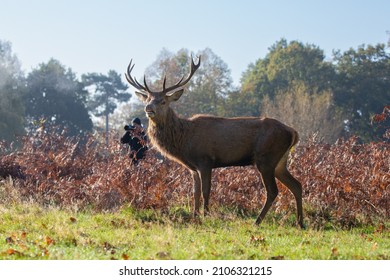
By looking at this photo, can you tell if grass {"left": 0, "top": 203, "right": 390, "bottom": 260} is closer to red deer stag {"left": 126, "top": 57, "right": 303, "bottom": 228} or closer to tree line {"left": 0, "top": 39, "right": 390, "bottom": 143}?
red deer stag {"left": 126, "top": 57, "right": 303, "bottom": 228}

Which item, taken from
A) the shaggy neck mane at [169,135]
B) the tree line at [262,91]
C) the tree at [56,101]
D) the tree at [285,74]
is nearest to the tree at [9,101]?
the tree line at [262,91]

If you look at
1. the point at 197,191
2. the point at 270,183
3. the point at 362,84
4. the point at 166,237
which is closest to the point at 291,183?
the point at 270,183

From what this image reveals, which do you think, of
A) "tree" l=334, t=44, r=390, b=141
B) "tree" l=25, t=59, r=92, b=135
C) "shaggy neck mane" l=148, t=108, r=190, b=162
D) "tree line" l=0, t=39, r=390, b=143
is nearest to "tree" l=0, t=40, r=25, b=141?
"tree line" l=0, t=39, r=390, b=143

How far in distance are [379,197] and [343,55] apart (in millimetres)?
51983

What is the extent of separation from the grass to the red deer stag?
2.36ft

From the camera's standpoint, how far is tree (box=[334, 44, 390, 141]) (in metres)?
55.3

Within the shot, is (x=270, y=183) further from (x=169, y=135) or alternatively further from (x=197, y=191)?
(x=169, y=135)

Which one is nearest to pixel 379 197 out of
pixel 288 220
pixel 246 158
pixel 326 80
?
pixel 288 220

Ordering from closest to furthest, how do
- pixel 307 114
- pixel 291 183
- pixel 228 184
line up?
pixel 291 183 → pixel 228 184 → pixel 307 114

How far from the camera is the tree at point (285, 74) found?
2242 inches

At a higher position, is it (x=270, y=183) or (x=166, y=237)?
(x=270, y=183)

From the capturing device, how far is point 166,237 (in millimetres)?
8062

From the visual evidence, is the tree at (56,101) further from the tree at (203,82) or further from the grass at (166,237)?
the grass at (166,237)

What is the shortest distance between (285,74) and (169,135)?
50.3 meters
